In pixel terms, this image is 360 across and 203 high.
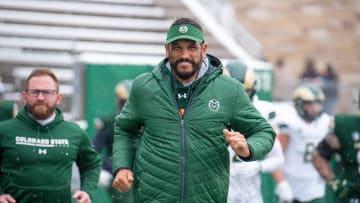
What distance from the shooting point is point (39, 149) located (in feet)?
21.6

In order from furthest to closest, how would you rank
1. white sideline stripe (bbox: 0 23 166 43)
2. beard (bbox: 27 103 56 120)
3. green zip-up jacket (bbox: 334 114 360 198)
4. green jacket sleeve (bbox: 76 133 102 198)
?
white sideline stripe (bbox: 0 23 166 43)
green zip-up jacket (bbox: 334 114 360 198)
green jacket sleeve (bbox: 76 133 102 198)
beard (bbox: 27 103 56 120)

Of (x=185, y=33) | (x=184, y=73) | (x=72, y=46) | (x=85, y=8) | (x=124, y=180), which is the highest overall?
(x=85, y=8)

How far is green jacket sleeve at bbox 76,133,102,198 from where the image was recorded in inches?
273

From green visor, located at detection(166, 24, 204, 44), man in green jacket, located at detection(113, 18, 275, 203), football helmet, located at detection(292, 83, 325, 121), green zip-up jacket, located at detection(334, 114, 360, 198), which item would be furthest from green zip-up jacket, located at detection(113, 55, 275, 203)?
football helmet, located at detection(292, 83, 325, 121)

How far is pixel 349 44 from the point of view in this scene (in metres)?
25.3

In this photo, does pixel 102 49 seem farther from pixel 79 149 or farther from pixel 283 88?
pixel 79 149

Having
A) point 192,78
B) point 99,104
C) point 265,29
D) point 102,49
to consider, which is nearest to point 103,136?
point 99,104

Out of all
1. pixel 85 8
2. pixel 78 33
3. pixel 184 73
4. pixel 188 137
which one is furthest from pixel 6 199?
pixel 85 8

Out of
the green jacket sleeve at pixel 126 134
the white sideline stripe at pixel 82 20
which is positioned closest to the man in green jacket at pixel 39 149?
the green jacket sleeve at pixel 126 134

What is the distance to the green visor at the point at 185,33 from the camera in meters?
5.55

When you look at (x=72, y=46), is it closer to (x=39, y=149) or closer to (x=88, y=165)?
(x=88, y=165)

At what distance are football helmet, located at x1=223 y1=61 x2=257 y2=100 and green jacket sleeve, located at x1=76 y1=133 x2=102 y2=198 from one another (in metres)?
1.36

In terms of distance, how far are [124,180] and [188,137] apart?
1.40 ft

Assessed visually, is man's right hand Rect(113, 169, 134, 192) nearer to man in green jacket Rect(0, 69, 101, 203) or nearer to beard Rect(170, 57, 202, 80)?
beard Rect(170, 57, 202, 80)
